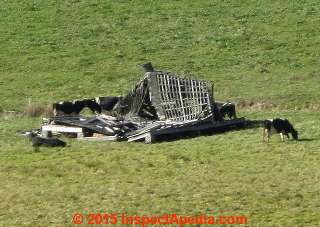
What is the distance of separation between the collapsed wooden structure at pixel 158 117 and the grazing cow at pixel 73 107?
1611 millimetres

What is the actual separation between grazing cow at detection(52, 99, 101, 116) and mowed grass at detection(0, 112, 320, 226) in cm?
432

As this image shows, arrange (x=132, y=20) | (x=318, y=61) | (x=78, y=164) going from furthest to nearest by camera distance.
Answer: (x=132, y=20) → (x=318, y=61) → (x=78, y=164)

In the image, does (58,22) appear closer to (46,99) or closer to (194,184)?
(46,99)

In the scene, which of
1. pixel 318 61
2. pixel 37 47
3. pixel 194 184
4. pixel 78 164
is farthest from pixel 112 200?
pixel 37 47

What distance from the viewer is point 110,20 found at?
65812 millimetres

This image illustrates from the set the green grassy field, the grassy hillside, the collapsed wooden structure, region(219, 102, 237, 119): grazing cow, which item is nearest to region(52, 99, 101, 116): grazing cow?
the green grassy field

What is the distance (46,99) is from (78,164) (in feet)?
60.3

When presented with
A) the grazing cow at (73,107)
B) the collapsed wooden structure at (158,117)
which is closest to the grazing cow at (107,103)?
the grazing cow at (73,107)

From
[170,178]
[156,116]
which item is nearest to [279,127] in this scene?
[170,178]

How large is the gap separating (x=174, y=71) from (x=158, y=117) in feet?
53.1

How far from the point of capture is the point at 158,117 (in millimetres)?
38188

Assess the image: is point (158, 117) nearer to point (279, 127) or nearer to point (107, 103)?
point (107, 103)

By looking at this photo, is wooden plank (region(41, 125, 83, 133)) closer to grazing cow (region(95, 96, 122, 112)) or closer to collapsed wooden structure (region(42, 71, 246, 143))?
collapsed wooden structure (region(42, 71, 246, 143))

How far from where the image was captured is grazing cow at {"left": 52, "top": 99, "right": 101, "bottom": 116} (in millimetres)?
40156
